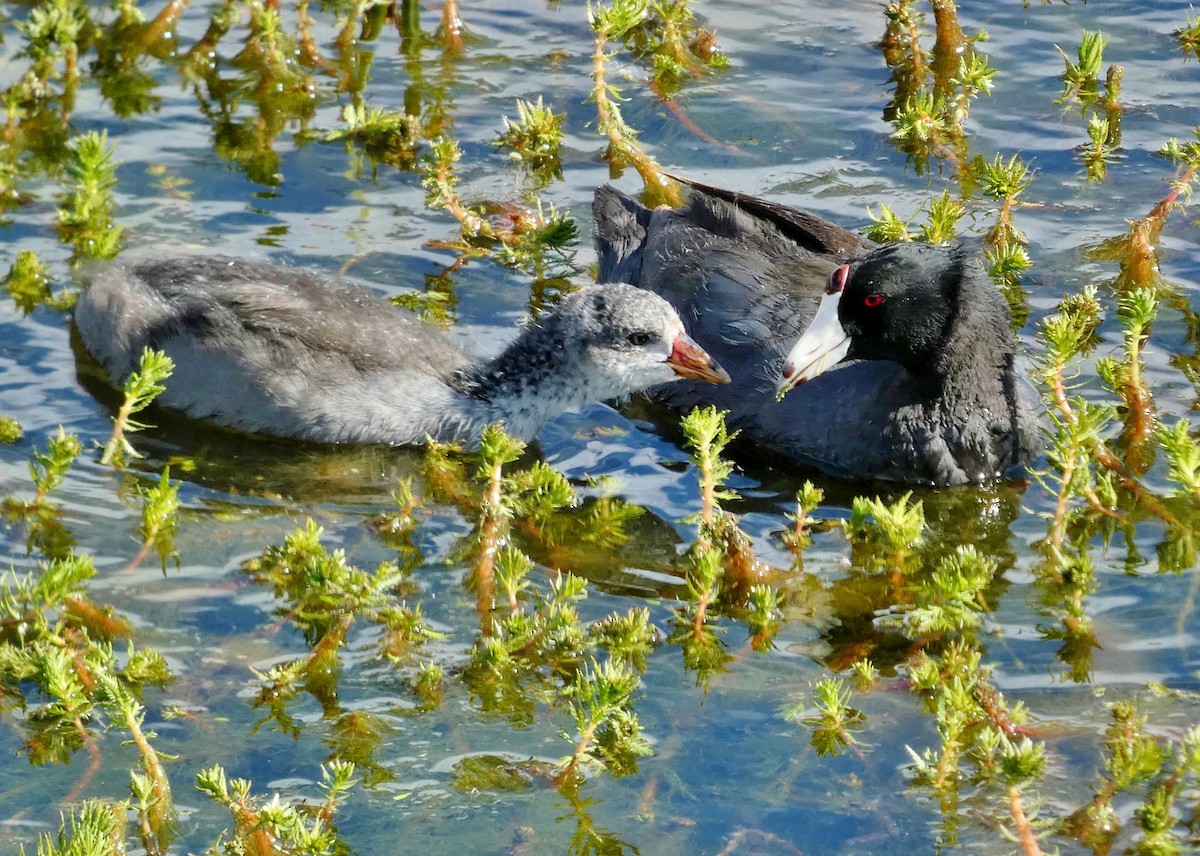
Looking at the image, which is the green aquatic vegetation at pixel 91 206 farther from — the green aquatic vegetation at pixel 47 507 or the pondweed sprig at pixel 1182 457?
the pondweed sprig at pixel 1182 457

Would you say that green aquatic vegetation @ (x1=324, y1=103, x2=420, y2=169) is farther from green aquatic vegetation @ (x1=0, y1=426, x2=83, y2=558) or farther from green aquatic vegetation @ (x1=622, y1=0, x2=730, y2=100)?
green aquatic vegetation @ (x1=0, y1=426, x2=83, y2=558)

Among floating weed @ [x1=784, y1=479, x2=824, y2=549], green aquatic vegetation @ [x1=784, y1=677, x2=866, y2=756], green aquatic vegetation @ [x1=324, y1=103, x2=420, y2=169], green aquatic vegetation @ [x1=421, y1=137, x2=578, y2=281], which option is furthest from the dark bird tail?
green aquatic vegetation @ [x1=784, y1=677, x2=866, y2=756]

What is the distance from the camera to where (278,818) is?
3971 millimetres

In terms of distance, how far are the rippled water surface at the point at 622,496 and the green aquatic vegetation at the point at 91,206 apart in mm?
93

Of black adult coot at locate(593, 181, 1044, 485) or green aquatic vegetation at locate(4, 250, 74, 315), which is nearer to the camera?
black adult coot at locate(593, 181, 1044, 485)

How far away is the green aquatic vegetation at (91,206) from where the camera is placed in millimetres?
6734

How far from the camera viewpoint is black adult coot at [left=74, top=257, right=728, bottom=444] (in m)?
6.02

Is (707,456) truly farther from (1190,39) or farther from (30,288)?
(1190,39)

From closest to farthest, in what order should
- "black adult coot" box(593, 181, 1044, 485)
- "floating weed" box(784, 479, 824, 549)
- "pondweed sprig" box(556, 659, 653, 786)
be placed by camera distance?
"pondweed sprig" box(556, 659, 653, 786) < "floating weed" box(784, 479, 824, 549) < "black adult coot" box(593, 181, 1044, 485)

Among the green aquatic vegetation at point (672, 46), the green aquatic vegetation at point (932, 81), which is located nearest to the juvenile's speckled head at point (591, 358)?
the green aquatic vegetation at point (932, 81)

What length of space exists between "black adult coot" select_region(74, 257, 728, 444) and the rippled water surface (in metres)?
0.17

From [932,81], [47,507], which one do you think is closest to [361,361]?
[47,507]

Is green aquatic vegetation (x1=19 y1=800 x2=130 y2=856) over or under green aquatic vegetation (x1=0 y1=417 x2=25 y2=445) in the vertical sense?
under

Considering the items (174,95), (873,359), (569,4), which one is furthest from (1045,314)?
(174,95)
